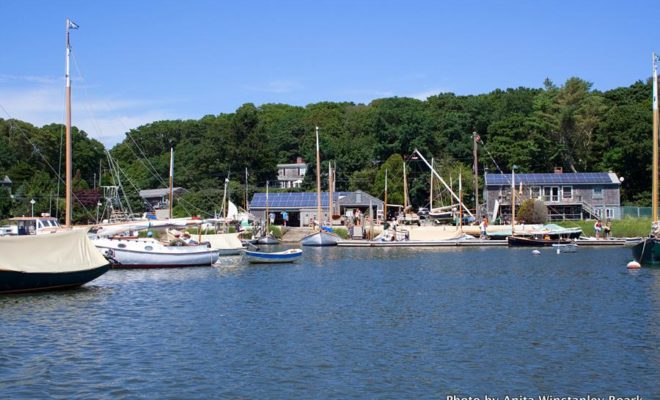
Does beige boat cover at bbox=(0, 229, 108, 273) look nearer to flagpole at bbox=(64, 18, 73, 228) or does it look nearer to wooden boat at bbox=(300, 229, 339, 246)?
flagpole at bbox=(64, 18, 73, 228)

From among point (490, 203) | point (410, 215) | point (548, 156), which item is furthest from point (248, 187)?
point (548, 156)

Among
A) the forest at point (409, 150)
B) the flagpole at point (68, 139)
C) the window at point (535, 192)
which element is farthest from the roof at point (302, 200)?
the flagpole at point (68, 139)

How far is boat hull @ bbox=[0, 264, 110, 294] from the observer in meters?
37.2

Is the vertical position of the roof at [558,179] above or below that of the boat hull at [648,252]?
above

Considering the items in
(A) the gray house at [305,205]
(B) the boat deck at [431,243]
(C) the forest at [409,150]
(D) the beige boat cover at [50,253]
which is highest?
(C) the forest at [409,150]

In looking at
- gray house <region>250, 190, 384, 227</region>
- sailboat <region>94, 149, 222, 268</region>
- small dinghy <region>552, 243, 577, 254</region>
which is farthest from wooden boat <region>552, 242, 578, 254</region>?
gray house <region>250, 190, 384, 227</region>

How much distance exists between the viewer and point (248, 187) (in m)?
119

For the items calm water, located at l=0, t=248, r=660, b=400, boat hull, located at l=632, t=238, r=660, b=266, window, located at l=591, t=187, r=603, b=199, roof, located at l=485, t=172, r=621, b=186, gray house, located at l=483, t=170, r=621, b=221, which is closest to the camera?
calm water, located at l=0, t=248, r=660, b=400

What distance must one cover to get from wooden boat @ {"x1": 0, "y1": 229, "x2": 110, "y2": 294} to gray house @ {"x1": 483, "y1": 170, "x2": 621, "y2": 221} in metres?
68.0

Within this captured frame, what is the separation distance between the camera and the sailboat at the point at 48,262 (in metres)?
37.0

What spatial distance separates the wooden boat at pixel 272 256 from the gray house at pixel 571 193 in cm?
4696

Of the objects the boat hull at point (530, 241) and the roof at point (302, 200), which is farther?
the roof at point (302, 200)

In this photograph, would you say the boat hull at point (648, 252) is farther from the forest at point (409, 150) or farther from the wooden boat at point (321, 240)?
the forest at point (409, 150)

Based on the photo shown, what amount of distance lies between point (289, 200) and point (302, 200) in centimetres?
185
